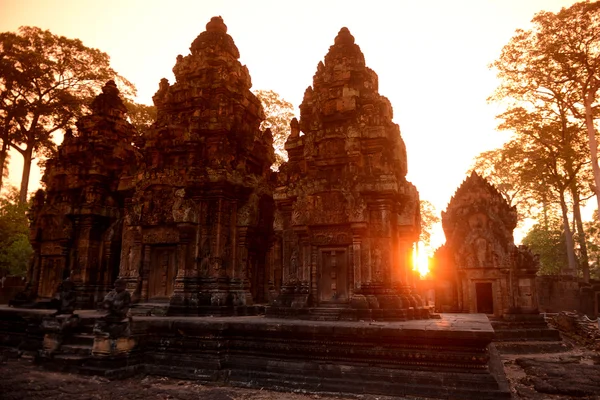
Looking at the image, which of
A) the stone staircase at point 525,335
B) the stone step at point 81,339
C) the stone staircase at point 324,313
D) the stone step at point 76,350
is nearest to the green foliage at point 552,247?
the stone staircase at point 525,335

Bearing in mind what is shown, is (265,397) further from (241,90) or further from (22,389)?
(241,90)

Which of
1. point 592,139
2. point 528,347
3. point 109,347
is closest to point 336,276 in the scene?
point 109,347

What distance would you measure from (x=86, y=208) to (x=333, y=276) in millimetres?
9642

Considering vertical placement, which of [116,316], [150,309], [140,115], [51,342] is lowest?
[51,342]

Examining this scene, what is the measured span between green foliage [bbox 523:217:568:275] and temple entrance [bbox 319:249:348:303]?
33394 millimetres

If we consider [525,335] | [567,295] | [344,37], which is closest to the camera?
[344,37]

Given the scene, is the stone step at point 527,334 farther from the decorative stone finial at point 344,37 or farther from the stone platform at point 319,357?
the decorative stone finial at point 344,37

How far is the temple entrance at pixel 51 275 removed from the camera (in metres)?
14.8

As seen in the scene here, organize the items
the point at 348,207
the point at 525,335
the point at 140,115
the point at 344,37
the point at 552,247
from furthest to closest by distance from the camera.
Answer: the point at 552,247
the point at 140,115
the point at 525,335
the point at 344,37
the point at 348,207

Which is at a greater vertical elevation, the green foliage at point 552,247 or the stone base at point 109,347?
the green foliage at point 552,247

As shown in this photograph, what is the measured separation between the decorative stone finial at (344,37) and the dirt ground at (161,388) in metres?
8.35

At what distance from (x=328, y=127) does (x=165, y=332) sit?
5.86 m

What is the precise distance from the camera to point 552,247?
3728cm

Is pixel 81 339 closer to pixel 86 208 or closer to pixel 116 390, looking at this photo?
pixel 116 390
